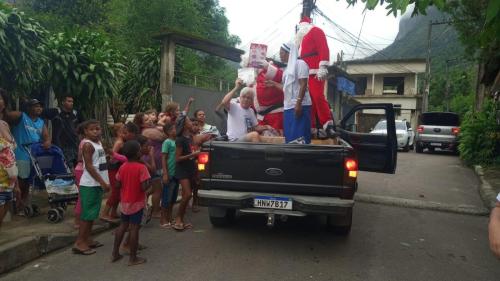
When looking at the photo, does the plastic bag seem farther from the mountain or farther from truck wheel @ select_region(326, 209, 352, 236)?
the mountain

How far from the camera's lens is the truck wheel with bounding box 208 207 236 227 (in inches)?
209

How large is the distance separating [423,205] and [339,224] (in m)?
3.29

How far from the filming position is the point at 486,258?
190 inches

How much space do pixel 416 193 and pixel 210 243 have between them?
5.48m

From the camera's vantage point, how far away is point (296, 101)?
5.50 m

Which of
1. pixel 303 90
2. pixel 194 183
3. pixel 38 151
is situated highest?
pixel 303 90

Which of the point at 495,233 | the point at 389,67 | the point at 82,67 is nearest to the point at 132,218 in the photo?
the point at 495,233

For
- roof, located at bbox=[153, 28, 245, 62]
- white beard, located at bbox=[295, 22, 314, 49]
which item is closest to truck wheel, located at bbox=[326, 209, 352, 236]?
white beard, located at bbox=[295, 22, 314, 49]

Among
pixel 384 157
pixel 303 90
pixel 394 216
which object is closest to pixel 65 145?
pixel 303 90

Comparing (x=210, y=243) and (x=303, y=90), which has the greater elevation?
(x=303, y=90)

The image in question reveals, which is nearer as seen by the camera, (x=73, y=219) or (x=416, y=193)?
(x=73, y=219)

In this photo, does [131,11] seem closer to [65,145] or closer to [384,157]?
[65,145]

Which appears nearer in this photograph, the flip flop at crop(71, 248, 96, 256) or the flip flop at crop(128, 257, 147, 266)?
the flip flop at crop(128, 257, 147, 266)

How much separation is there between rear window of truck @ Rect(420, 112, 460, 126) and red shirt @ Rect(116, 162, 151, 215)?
16.5 meters
